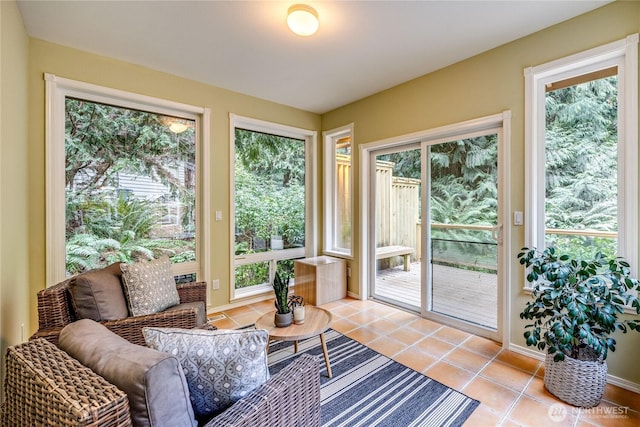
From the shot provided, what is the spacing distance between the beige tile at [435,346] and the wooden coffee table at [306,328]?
95 centimetres

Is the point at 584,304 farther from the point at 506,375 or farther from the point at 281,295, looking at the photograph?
the point at 281,295

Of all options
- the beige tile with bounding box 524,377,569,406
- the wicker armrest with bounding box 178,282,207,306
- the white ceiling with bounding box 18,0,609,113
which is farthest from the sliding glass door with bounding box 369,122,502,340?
Result: the wicker armrest with bounding box 178,282,207,306

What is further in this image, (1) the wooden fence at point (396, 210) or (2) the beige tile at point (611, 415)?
(1) the wooden fence at point (396, 210)

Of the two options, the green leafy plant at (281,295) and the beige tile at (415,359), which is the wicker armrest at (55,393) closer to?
the green leafy plant at (281,295)

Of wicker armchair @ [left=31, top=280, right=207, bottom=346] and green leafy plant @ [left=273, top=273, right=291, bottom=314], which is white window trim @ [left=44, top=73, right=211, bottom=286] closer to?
wicker armchair @ [left=31, top=280, right=207, bottom=346]

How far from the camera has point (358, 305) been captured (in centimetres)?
367

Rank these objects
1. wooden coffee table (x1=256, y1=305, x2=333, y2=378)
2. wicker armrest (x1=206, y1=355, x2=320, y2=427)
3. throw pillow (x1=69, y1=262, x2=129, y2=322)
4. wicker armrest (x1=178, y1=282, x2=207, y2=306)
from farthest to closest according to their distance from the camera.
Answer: wicker armrest (x1=178, y1=282, x2=207, y2=306)
wooden coffee table (x1=256, y1=305, x2=333, y2=378)
throw pillow (x1=69, y1=262, x2=129, y2=322)
wicker armrest (x1=206, y1=355, x2=320, y2=427)

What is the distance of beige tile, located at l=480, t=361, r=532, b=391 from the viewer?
2021 mm

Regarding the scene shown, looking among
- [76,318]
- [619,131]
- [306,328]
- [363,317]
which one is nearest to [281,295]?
[306,328]

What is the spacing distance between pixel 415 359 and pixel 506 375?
2.11ft

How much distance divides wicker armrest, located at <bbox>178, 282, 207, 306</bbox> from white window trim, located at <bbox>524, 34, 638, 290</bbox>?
274cm

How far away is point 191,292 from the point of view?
2428 millimetres

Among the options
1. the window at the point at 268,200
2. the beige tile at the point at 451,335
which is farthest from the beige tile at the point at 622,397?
the window at the point at 268,200

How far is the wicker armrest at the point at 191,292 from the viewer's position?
2402mm
